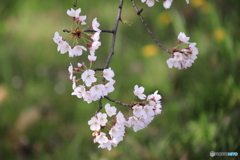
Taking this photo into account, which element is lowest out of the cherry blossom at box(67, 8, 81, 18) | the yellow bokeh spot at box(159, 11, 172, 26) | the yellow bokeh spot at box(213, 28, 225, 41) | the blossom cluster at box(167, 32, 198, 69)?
the blossom cluster at box(167, 32, 198, 69)

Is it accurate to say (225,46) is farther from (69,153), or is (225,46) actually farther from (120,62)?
(69,153)

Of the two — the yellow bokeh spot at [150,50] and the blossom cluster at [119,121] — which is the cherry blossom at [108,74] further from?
the yellow bokeh spot at [150,50]

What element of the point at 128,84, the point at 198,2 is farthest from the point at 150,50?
the point at 198,2

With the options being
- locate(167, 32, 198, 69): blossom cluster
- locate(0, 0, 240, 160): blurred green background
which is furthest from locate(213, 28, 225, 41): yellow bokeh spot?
locate(167, 32, 198, 69): blossom cluster

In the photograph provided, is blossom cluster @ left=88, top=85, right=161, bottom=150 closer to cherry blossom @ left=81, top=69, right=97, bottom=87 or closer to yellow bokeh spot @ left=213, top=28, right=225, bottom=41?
cherry blossom @ left=81, top=69, right=97, bottom=87

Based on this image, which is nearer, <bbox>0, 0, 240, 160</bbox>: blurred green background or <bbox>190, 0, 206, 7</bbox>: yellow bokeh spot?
<bbox>0, 0, 240, 160</bbox>: blurred green background

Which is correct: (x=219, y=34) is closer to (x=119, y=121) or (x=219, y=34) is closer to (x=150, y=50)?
(x=150, y=50)

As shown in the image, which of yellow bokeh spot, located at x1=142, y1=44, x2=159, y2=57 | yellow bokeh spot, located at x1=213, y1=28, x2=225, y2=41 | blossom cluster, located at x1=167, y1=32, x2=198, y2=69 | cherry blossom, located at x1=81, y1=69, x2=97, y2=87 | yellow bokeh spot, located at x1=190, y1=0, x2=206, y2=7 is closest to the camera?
cherry blossom, located at x1=81, y1=69, x2=97, y2=87
